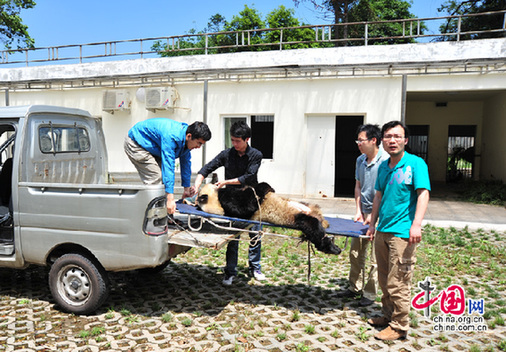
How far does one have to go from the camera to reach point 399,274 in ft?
11.1

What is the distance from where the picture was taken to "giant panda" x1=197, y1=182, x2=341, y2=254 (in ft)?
12.1

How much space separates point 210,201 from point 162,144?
2.67 ft

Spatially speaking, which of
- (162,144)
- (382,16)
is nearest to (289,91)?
(162,144)

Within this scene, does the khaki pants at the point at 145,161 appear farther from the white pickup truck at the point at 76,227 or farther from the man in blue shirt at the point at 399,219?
the man in blue shirt at the point at 399,219

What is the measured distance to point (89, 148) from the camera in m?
5.22

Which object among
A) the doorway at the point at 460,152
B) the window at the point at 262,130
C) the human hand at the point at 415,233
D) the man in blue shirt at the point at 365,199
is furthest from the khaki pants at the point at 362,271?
the doorway at the point at 460,152

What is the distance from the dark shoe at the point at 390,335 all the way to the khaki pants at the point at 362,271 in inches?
29.2

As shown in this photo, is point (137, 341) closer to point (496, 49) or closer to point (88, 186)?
point (88, 186)

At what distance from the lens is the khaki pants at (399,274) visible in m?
3.34

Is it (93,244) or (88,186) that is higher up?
(88,186)

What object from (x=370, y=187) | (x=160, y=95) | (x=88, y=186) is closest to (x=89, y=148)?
(x=88, y=186)

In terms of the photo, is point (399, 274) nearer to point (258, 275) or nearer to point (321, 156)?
point (258, 275)

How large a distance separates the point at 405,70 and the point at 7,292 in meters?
9.86

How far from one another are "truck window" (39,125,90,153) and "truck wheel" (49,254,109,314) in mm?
1493
